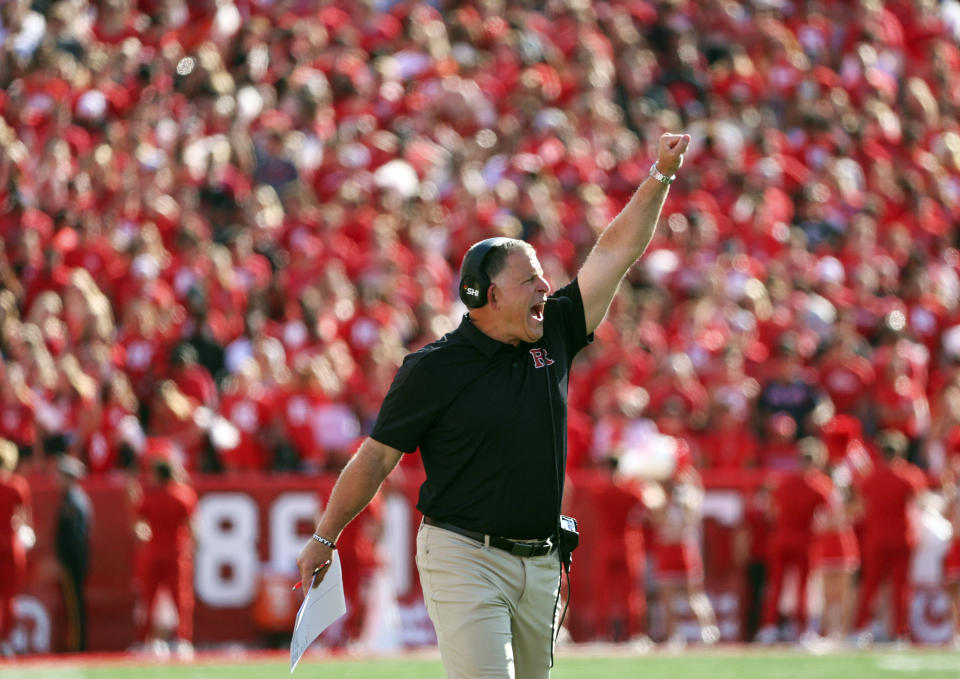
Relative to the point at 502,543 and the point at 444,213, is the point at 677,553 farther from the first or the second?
the point at 502,543

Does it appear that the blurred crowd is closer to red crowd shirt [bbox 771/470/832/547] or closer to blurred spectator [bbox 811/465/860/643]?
blurred spectator [bbox 811/465/860/643]

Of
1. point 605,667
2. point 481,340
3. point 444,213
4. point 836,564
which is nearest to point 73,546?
point 605,667

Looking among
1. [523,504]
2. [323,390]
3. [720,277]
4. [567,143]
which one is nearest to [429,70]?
[567,143]

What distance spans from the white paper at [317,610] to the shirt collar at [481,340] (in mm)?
803

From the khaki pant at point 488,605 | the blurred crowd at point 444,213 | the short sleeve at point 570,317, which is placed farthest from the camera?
the blurred crowd at point 444,213

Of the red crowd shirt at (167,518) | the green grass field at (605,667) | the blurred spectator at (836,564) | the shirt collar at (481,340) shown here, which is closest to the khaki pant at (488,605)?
the shirt collar at (481,340)

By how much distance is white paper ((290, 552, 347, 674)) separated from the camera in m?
5.32

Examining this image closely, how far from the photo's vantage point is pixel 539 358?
5.46 meters

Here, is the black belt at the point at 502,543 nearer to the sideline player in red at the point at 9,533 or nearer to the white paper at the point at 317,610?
the white paper at the point at 317,610

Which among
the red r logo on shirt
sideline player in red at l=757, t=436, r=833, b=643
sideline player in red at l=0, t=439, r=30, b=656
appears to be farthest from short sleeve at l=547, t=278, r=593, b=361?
sideline player in red at l=757, t=436, r=833, b=643

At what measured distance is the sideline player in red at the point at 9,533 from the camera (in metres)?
12.5

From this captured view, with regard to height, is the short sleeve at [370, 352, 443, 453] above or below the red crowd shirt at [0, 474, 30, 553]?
above

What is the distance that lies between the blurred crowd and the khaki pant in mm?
7722

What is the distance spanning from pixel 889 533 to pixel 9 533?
678cm
